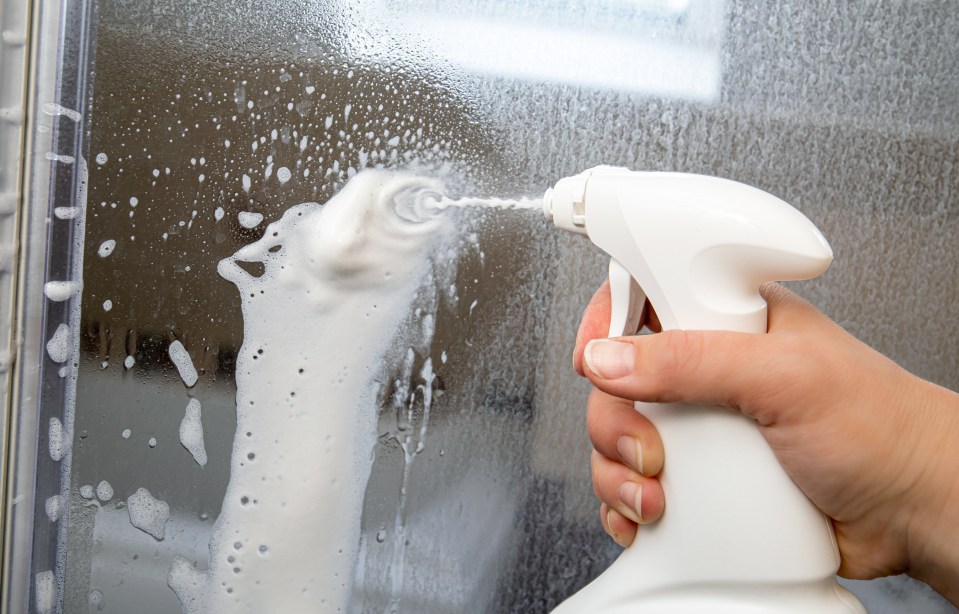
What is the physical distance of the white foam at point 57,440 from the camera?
646mm

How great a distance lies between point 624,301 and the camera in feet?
1.48

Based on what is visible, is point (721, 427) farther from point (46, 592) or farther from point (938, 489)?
point (46, 592)

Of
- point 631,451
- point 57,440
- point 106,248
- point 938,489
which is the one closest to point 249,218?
point 106,248

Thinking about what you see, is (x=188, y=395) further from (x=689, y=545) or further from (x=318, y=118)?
(x=689, y=545)

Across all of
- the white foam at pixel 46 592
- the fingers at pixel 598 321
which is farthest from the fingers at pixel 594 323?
the white foam at pixel 46 592

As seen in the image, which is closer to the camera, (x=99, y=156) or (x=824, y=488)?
(x=824, y=488)

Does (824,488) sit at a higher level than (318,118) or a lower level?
lower

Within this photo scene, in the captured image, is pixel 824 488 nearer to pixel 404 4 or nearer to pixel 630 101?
pixel 630 101

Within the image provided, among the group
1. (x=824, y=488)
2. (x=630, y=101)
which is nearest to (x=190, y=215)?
(x=630, y=101)

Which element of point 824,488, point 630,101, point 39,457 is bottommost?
point 39,457

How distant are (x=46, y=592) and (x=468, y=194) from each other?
1.63 ft

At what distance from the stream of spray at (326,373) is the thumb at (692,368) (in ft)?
0.70

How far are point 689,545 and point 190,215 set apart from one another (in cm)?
46

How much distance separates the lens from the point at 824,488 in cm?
41
